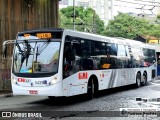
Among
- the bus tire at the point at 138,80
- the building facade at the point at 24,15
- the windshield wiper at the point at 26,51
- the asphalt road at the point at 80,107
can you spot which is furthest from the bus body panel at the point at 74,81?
the building facade at the point at 24,15

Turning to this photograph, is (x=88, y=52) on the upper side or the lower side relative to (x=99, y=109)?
upper

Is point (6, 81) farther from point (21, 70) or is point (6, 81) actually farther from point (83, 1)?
point (83, 1)

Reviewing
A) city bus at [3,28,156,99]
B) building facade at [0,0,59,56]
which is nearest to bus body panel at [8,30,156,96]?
city bus at [3,28,156,99]

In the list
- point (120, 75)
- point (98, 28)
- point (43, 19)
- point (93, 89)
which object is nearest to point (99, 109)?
point (93, 89)

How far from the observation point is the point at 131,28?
218 feet

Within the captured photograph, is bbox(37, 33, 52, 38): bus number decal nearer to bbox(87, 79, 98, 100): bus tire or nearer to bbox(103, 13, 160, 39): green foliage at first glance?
bbox(87, 79, 98, 100): bus tire

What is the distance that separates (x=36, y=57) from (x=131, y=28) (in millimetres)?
53488

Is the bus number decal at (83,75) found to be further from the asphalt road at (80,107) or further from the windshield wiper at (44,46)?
the windshield wiper at (44,46)

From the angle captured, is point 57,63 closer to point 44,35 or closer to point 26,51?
point 44,35

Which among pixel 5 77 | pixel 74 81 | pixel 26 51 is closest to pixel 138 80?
pixel 5 77

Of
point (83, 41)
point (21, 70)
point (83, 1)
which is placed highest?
point (83, 1)

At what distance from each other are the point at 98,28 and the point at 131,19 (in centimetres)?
840

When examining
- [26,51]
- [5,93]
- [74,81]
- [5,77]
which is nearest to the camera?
[26,51]

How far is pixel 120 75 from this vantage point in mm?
20062
